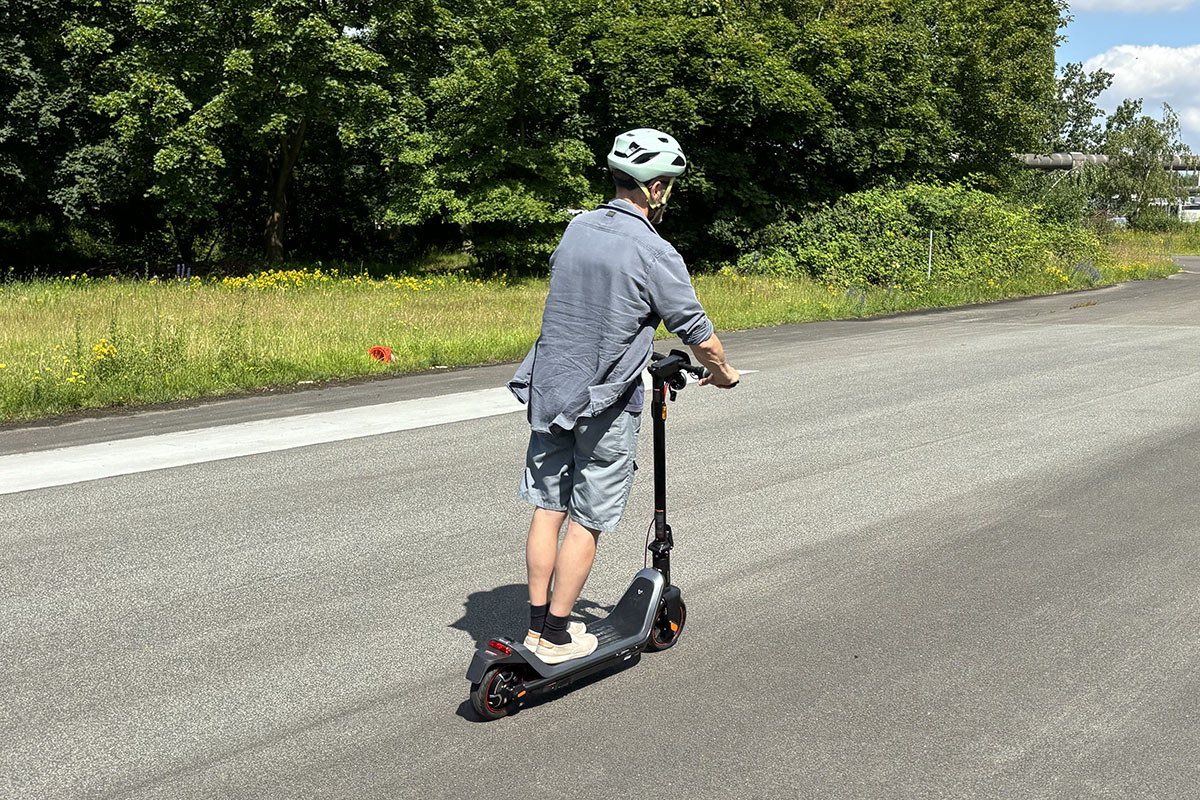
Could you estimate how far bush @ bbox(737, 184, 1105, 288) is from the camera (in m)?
26.5

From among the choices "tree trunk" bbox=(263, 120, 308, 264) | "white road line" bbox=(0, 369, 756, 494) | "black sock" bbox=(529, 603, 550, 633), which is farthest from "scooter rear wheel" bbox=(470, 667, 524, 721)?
"tree trunk" bbox=(263, 120, 308, 264)

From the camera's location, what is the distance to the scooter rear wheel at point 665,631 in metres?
4.50

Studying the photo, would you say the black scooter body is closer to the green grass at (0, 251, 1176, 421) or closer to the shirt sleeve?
the shirt sleeve

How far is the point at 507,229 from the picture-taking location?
3122cm

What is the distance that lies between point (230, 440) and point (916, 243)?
69.6 feet

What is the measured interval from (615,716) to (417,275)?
29612 millimetres

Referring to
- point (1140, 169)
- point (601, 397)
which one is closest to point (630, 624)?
point (601, 397)

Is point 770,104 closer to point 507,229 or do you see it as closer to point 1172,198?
point 507,229

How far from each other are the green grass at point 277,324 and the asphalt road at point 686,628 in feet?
7.49

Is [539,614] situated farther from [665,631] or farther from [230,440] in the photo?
[230,440]

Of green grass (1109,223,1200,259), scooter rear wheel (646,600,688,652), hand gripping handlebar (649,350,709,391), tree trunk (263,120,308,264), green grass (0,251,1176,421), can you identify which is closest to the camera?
hand gripping handlebar (649,350,709,391)

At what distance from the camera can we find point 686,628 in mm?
4773

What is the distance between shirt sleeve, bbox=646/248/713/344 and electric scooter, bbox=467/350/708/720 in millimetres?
102

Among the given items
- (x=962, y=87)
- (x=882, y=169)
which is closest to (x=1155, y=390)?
(x=882, y=169)
